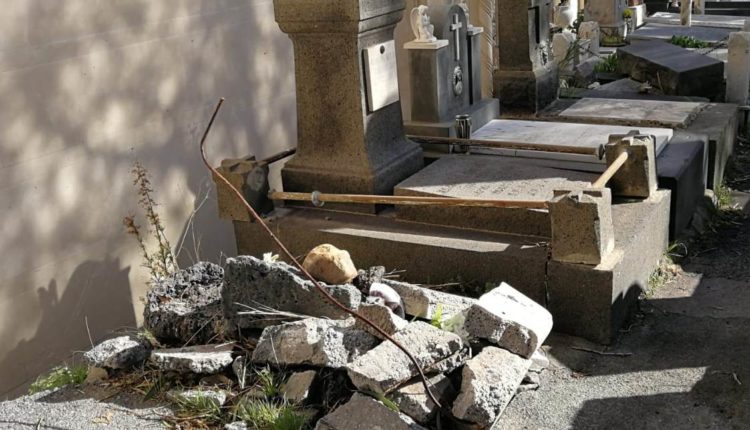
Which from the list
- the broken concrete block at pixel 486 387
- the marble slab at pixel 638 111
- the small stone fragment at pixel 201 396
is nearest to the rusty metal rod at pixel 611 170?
the broken concrete block at pixel 486 387

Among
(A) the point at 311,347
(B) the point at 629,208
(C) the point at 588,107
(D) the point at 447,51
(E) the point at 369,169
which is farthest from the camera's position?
(C) the point at 588,107

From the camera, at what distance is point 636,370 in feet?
14.1

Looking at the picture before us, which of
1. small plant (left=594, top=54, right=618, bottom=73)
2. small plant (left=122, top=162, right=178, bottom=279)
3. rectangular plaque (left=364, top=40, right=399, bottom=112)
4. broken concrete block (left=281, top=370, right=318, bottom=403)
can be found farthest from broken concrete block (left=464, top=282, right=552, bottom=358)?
small plant (left=594, top=54, right=618, bottom=73)

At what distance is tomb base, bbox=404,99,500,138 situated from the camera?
6.87 m

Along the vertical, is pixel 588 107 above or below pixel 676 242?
above

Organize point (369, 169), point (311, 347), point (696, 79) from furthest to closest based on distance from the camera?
point (696, 79) < point (369, 169) < point (311, 347)

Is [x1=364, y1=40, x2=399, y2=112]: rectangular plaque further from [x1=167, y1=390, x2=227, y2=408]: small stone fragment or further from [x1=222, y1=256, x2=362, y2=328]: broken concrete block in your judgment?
[x1=167, y1=390, x2=227, y2=408]: small stone fragment

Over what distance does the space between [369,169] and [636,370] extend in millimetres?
2215

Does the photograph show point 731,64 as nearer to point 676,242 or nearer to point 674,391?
point 676,242

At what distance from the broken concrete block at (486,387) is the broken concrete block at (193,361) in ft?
3.95

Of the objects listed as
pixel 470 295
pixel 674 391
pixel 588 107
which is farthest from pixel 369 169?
pixel 588 107

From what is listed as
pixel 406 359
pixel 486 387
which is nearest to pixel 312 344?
pixel 406 359

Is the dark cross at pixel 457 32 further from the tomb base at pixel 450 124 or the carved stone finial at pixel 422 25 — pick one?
the tomb base at pixel 450 124

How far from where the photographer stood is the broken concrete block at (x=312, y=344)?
12.8 feet
